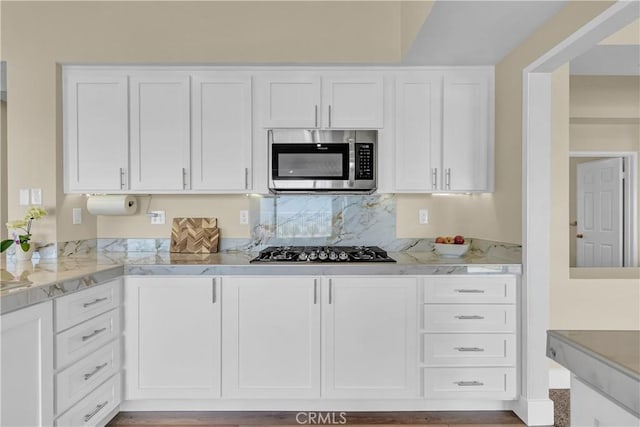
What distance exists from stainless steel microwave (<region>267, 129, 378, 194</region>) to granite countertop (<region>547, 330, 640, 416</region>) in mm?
1902

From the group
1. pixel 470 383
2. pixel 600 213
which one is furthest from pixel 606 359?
pixel 600 213

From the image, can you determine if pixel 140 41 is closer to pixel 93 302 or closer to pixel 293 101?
pixel 293 101

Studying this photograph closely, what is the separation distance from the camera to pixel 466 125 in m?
2.80

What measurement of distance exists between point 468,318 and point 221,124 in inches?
79.3

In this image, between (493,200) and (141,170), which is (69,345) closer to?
(141,170)

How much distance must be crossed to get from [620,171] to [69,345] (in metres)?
5.48

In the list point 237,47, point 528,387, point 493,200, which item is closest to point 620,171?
point 493,200

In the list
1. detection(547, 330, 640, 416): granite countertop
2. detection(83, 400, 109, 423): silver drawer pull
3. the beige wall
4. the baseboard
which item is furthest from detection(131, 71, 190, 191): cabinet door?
the baseboard

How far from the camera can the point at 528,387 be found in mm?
2377

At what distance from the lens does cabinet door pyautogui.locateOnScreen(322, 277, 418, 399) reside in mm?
2418

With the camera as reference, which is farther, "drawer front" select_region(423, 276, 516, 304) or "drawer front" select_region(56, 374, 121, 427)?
"drawer front" select_region(423, 276, 516, 304)

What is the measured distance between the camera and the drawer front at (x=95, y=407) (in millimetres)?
1932

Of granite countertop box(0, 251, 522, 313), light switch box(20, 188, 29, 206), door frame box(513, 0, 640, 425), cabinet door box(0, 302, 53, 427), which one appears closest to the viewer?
cabinet door box(0, 302, 53, 427)

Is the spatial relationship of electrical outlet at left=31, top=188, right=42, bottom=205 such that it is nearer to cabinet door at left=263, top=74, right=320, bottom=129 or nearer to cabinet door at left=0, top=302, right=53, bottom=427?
cabinet door at left=0, top=302, right=53, bottom=427
